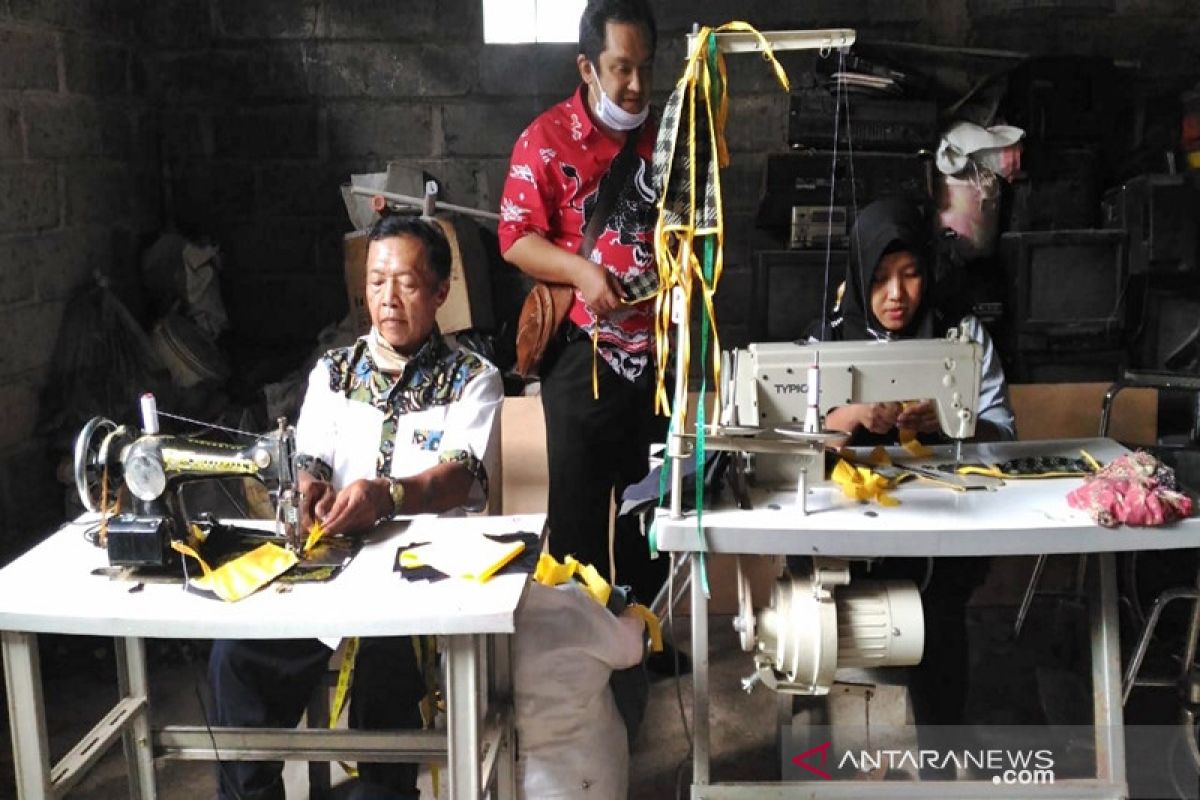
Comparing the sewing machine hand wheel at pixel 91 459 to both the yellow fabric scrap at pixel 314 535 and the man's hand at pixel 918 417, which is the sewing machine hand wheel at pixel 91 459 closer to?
the yellow fabric scrap at pixel 314 535

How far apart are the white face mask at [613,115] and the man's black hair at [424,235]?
546mm

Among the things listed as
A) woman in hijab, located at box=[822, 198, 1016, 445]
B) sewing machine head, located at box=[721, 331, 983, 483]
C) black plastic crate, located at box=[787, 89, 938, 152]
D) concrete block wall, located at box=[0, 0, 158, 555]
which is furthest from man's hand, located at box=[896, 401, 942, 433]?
concrete block wall, located at box=[0, 0, 158, 555]

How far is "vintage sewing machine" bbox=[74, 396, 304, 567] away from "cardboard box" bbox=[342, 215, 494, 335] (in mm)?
1947

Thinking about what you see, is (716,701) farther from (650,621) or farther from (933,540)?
(933,540)

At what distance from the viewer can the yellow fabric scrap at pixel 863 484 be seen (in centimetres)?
195

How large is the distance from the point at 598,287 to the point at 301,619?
1.13m

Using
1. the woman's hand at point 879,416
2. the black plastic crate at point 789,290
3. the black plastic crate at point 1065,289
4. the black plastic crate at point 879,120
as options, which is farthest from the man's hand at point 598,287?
the black plastic crate at point 1065,289

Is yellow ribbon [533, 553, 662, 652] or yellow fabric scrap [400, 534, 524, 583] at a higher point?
yellow fabric scrap [400, 534, 524, 583]

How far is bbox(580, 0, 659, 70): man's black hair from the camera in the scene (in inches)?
96.7

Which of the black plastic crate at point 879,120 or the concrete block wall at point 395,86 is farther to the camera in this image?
the concrete block wall at point 395,86

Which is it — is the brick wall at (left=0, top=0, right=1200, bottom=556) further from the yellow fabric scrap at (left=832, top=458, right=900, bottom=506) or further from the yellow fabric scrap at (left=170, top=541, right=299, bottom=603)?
the yellow fabric scrap at (left=170, top=541, right=299, bottom=603)

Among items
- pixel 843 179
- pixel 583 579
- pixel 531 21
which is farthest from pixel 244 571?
pixel 531 21

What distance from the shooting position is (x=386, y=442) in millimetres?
2166

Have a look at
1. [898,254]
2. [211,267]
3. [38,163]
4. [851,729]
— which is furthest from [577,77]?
[851,729]
